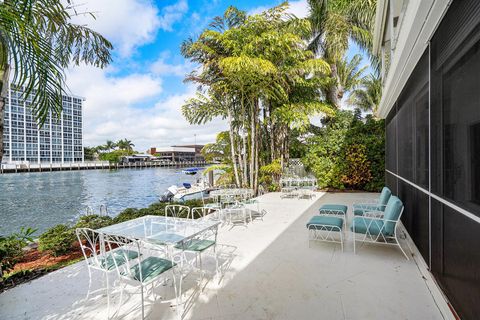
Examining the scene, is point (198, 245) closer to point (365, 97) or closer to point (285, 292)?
point (285, 292)

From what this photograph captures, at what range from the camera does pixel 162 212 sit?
5.94m

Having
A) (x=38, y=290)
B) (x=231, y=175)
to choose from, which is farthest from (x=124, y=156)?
(x=38, y=290)

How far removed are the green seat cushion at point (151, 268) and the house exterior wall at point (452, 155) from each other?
8.56ft

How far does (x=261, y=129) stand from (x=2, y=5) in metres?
8.66

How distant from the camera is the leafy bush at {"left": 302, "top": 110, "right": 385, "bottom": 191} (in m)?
9.48

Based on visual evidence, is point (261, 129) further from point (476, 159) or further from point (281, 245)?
point (476, 159)

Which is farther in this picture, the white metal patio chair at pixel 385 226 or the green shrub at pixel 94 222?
the green shrub at pixel 94 222

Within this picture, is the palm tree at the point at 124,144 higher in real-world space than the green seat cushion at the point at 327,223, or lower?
higher

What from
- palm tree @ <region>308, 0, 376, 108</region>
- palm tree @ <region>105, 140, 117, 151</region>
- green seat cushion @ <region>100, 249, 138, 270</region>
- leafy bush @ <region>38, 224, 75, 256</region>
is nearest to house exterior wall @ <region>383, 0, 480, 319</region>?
green seat cushion @ <region>100, 249, 138, 270</region>

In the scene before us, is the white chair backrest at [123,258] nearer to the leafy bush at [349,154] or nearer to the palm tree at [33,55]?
the palm tree at [33,55]

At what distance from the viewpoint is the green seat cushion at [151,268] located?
2289 mm

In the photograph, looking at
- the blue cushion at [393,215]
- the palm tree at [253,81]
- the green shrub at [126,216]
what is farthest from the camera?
the palm tree at [253,81]

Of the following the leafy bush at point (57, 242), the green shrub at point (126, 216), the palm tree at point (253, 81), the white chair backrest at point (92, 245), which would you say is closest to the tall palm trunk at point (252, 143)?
the palm tree at point (253, 81)

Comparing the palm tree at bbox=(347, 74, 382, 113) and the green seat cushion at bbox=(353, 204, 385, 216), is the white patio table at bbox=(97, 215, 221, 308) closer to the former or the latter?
the green seat cushion at bbox=(353, 204, 385, 216)
